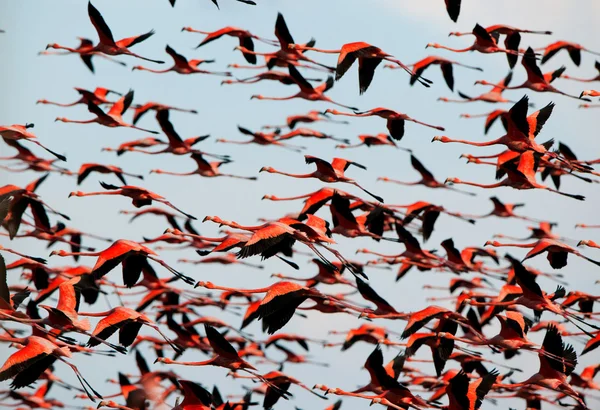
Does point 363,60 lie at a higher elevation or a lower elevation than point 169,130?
higher

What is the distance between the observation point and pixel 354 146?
27609 millimetres

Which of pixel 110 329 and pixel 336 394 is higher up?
pixel 110 329

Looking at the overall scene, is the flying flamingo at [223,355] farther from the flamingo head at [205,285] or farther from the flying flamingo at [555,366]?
the flying flamingo at [555,366]

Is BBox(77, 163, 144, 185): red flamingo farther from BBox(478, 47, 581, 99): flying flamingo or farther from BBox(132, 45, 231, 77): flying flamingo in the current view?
BBox(478, 47, 581, 99): flying flamingo

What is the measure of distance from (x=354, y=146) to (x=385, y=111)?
6112mm

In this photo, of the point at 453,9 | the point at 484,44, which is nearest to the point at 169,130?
the point at 484,44

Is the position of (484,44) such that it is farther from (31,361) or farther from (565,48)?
(31,361)

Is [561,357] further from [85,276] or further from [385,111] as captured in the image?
[85,276]

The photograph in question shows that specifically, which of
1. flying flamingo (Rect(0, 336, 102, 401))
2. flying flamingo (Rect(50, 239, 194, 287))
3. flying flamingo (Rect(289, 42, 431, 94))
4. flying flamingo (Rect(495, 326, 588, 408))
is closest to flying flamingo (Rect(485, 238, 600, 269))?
flying flamingo (Rect(495, 326, 588, 408))

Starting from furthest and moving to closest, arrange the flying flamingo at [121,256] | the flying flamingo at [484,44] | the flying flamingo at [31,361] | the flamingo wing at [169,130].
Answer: the flamingo wing at [169,130] → the flying flamingo at [484,44] → the flying flamingo at [121,256] → the flying flamingo at [31,361]

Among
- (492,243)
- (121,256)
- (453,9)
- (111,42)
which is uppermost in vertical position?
(453,9)

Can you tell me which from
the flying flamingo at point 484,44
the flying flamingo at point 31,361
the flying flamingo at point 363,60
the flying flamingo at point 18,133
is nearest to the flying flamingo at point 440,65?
the flying flamingo at point 484,44

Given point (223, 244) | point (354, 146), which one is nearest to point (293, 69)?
point (354, 146)

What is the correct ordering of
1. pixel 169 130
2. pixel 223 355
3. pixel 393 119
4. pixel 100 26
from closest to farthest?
pixel 223 355
pixel 393 119
pixel 100 26
pixel 169 130
